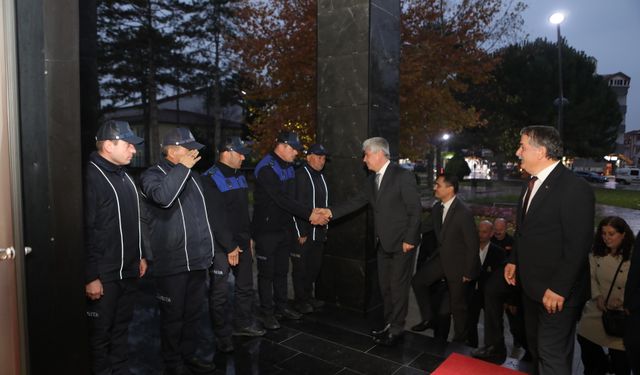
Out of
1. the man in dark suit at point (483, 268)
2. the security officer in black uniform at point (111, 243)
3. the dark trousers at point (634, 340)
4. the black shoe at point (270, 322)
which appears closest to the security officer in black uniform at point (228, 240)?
the black shoe at point (270, 322)

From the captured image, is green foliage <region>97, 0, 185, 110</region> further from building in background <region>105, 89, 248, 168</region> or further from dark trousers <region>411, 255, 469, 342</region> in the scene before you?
dark trousers <region>411, 255, 469, 342</region>

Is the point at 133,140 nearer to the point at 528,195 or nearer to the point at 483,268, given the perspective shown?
the point at 528,195

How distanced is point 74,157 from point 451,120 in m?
17.6

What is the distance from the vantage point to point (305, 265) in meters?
5.09

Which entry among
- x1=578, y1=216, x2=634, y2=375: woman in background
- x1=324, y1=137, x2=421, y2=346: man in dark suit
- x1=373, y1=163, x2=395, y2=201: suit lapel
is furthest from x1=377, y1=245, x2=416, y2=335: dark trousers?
x1=578, y1=216, x2=634, y2=375: woman in background

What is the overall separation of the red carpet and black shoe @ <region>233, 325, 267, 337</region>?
6.31 feet

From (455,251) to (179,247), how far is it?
264 centimetres

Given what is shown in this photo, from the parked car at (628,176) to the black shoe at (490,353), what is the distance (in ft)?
158

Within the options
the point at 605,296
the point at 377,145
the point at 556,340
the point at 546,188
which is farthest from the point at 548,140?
the point at 377,145

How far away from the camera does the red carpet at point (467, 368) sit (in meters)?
3.08

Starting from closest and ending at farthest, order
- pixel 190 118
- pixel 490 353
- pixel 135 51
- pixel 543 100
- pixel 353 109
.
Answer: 1. pixel 490 353
2. pixel 353 109
3. pixel 135 51
4. pixel 543 100
5. pixel 190 118

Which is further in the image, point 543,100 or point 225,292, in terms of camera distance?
point 543,100

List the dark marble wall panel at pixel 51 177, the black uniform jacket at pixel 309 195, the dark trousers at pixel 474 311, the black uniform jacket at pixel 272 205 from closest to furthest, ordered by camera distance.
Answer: the dark marble wall panel at pixel 51 177 < the dark trousers at pixel 474 311 < the black uniform jacket at pixel 272 205 < the black uniform jacket at pixel 309 195

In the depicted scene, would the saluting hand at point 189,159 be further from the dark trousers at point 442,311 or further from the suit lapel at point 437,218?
the dark trousers at point 442,311
